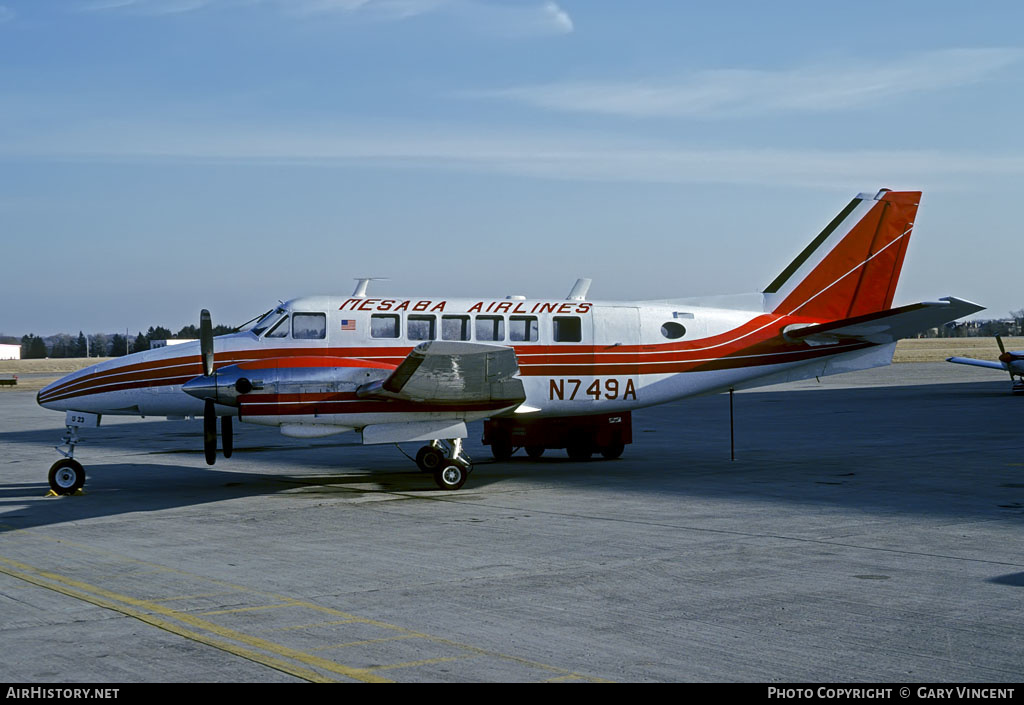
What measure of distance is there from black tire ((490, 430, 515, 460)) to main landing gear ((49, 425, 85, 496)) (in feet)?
31.3

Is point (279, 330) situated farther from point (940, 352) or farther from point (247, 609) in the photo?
point (940, 352)

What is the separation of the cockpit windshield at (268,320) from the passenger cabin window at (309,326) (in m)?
0.29

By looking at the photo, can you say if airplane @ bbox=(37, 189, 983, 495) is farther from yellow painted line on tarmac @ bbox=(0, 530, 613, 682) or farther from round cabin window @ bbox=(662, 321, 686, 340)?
yellow painted line on tarmac @ bbox=(0, 530, 613, 682)

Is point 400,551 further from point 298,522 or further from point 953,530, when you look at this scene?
point 953,530

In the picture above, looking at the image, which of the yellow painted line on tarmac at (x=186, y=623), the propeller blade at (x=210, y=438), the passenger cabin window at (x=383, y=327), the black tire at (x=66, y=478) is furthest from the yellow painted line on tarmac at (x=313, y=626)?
the passenger cabin window at (x=383, y=327)

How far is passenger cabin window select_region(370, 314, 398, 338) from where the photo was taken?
68.0ft

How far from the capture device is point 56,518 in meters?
16.8

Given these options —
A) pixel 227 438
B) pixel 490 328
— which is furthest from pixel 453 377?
pixel 227 438

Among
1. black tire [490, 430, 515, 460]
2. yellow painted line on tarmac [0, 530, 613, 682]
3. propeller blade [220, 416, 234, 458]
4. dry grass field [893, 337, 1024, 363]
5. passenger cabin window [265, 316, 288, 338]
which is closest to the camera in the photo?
yellow painted line on tarmac [0, 530, 613, 682]

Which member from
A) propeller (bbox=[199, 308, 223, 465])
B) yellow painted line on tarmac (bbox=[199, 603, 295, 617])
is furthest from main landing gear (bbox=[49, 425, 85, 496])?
yellow painted line on tarmac (bbox=[199, 603, 295, 617])

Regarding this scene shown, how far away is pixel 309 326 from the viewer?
67.4 ft

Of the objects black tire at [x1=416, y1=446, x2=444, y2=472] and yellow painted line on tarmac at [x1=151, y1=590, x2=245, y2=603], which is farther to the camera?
black tire at [x1=416, y1=446, x2=444, y2=472]

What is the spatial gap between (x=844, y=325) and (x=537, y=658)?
15015 millimetres

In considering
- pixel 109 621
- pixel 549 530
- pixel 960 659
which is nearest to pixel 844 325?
pixel 549 530
